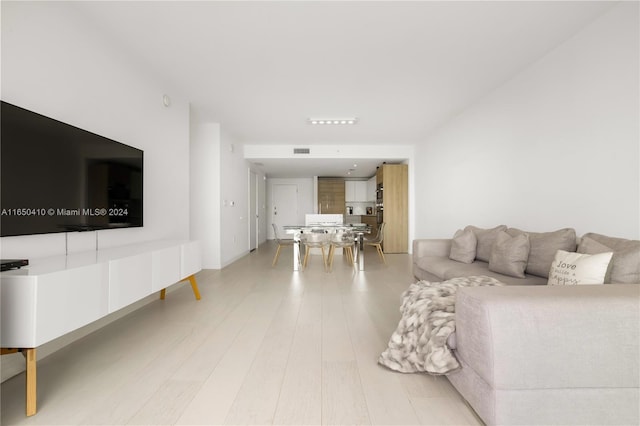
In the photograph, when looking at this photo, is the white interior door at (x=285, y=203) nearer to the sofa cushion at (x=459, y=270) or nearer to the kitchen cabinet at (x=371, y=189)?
the kitchen cabinet at (x=371, y=189)

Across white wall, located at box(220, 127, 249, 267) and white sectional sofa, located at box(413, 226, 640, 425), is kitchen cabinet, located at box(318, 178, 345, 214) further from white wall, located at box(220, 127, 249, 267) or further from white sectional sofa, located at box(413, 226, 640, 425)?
white sectional sofa, located at box(413, 226, 640, 425)

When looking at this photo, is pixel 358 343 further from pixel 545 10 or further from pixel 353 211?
pixel 353 211

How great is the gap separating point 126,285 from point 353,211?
929 centimetres

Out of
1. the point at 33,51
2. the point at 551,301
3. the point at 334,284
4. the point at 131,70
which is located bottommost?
the point at 334,284

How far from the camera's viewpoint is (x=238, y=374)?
182 cm

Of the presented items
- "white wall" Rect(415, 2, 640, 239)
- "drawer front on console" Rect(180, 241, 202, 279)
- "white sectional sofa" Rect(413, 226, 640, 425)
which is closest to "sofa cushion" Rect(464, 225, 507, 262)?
"white wall" Rect(415, 2, 640, 239)

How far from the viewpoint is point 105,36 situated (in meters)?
2.64

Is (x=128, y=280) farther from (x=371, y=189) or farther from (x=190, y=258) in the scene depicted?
(x=371, y=189)

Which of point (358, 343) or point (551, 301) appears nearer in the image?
point (551, 301)

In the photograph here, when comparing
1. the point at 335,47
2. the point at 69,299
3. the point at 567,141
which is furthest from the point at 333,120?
the point at 69,299

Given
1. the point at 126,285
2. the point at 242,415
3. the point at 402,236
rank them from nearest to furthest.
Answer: the point at 242,415, the point at 126,285, the point at 402,236

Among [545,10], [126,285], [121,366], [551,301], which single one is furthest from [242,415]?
[545,10]

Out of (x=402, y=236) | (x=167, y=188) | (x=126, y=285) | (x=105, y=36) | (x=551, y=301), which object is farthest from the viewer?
(x=402, y=236)

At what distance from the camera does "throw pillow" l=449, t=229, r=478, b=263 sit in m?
3.34
